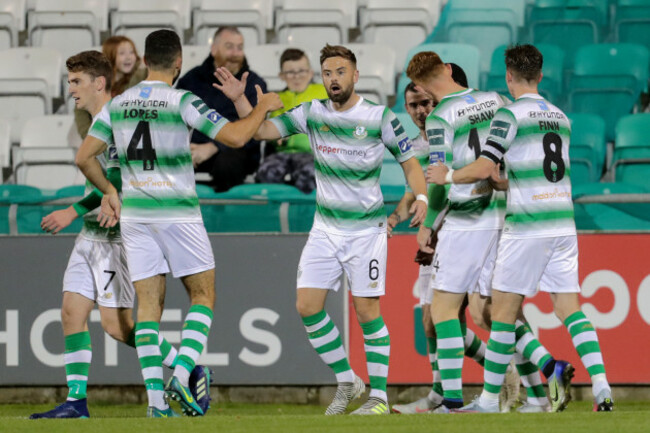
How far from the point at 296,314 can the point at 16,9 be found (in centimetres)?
579

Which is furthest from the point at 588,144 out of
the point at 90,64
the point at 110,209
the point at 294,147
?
the point at 110,209

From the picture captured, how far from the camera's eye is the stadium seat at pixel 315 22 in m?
11.9

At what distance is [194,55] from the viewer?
11.6 metres

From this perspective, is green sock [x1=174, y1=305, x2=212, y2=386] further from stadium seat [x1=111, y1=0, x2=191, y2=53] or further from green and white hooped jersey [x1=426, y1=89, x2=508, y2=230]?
stadium seat [x1=111, y1=0, x2=191, y2=53]

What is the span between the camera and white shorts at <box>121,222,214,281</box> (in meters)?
6.69

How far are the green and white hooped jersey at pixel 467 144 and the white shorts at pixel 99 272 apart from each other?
197cm

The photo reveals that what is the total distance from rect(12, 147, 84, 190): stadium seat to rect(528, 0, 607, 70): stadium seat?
4432 millimetres

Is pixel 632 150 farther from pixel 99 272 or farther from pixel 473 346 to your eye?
pixel 99 272

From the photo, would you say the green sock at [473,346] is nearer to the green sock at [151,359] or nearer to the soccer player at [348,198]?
the soccer player at [348,198]

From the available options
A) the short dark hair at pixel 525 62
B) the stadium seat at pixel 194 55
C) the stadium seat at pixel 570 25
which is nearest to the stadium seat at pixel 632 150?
the stadium seat at pixel 570 25

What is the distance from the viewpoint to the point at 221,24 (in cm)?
1218

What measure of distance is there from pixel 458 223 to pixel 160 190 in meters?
1.73

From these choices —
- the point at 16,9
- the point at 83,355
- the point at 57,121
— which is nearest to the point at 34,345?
the point at 83,355

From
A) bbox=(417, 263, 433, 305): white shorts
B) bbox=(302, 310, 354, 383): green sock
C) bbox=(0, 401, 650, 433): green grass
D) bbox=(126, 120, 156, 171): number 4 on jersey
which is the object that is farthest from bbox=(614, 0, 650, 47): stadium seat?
bbox=(126, 120, 156, 171): number 4 on jersey
